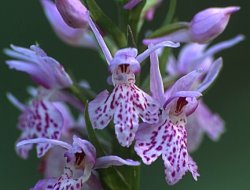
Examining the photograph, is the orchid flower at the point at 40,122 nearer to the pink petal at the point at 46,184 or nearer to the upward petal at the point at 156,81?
the pink petal at the point at 46,184

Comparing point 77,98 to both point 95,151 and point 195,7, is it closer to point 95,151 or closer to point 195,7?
point 95,151

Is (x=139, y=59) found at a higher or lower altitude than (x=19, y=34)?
higher

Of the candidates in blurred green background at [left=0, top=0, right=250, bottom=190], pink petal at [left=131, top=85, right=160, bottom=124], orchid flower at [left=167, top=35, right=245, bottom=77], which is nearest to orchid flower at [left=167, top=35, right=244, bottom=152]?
orchid flower at [left=167, top=35, right=245, bottom=77]

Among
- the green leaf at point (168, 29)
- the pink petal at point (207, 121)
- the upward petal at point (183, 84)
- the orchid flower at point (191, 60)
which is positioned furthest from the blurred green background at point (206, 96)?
the upward petal at point (183, 84)

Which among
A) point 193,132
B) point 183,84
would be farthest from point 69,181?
point 193,132

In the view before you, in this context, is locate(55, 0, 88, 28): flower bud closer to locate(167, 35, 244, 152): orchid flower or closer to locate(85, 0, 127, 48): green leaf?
locate(85, 0, 127, 48): green leaf

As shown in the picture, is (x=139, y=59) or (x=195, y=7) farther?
(x=195, y=7)

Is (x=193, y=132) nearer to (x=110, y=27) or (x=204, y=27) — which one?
(x=204, y=27)

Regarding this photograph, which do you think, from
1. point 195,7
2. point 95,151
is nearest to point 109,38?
point 95,151
